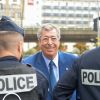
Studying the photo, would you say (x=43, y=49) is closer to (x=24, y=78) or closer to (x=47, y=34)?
(x=47, y=34)

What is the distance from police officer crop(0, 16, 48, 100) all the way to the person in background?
168 centimetres

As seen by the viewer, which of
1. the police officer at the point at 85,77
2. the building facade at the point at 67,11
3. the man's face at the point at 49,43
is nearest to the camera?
the police officer at the point at 85,77

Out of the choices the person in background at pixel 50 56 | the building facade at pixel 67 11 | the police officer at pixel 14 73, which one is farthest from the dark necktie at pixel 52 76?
the building facade at pixel 67 11

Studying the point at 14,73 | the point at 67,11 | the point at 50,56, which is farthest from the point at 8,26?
the point at 67,11

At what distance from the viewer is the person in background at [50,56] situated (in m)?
4.61

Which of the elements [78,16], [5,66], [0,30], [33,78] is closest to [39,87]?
[33,78]

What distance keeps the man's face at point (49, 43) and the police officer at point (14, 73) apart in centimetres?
179

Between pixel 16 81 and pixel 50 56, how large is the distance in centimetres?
187

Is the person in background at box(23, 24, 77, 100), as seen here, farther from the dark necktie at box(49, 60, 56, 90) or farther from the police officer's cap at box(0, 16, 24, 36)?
Result: the police officer's cap at box(0, 16, 24, 36)

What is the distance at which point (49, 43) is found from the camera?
186 inches

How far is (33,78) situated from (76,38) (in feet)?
207

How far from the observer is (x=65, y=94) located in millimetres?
3346

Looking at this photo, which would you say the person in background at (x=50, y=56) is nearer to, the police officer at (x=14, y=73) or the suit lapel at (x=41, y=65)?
the suit lapel at (x=41, y=65)

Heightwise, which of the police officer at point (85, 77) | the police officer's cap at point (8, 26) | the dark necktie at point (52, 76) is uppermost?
the police officer's cap at point (8, 26)
